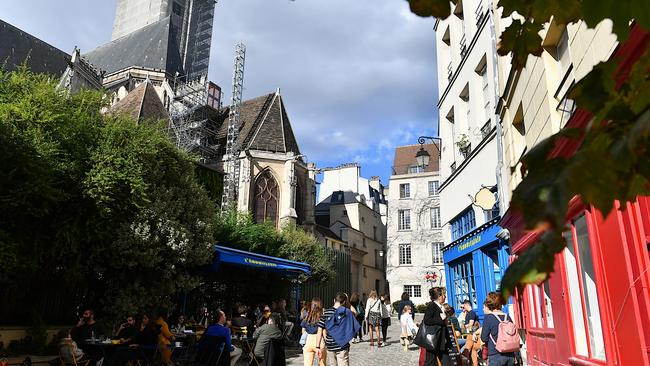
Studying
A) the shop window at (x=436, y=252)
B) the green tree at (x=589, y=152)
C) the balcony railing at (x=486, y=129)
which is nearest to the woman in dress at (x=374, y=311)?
the balcony railing at (x=486, y=129)

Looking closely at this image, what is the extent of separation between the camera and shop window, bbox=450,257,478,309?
1275cm

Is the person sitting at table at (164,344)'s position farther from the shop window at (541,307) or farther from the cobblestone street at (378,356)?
the shop window at (541,307)

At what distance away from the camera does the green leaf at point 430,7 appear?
111cm

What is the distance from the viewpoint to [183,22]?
5900 centimetres

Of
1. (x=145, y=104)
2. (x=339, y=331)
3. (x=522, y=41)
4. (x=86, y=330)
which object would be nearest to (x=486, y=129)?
(x=339, y=331)

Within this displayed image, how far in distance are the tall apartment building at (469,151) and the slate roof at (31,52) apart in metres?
28.9

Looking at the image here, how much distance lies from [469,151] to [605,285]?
29.2ft

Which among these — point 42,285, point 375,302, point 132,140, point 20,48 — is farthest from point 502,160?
point 20,48

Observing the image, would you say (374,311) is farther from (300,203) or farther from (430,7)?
(300,203)

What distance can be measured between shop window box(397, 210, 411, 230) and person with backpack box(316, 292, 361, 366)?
103 feet

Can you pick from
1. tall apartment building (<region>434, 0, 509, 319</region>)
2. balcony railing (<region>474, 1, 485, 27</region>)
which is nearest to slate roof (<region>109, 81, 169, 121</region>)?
tall apartment building (<region>434, 0, 509, 319</region>)

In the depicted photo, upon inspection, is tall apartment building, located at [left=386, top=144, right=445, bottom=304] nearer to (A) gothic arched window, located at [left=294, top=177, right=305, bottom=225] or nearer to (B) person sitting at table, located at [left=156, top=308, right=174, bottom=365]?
(A) gothic arched window, located at [left=294, top=177, right=305, bottom=225]

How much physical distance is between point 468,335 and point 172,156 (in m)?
8.71

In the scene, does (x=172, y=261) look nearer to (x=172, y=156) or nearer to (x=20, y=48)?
(x=172, y=156)
